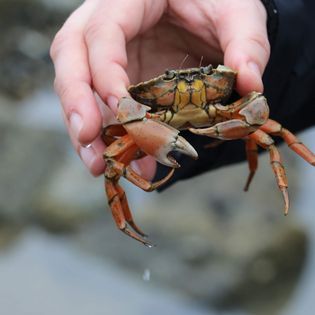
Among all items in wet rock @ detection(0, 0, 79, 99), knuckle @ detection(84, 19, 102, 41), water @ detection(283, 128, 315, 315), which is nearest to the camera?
knuckle @ detection(84, 19, 102, 41)

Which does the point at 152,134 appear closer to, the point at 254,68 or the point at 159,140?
the point at 159,140

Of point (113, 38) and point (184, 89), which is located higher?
point (113, 38)

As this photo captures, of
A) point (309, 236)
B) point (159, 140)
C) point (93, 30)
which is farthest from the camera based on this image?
point (309, 236)

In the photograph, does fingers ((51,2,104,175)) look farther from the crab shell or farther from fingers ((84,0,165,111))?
the crab shell

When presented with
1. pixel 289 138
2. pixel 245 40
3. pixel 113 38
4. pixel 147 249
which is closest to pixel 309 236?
pixel 147 249

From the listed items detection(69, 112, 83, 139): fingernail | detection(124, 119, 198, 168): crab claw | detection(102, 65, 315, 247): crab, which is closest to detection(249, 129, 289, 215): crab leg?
detection(102, 65, 315, 247): crab

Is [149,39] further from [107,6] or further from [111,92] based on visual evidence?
[111,92]

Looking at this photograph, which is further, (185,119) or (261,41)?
(185,119)
